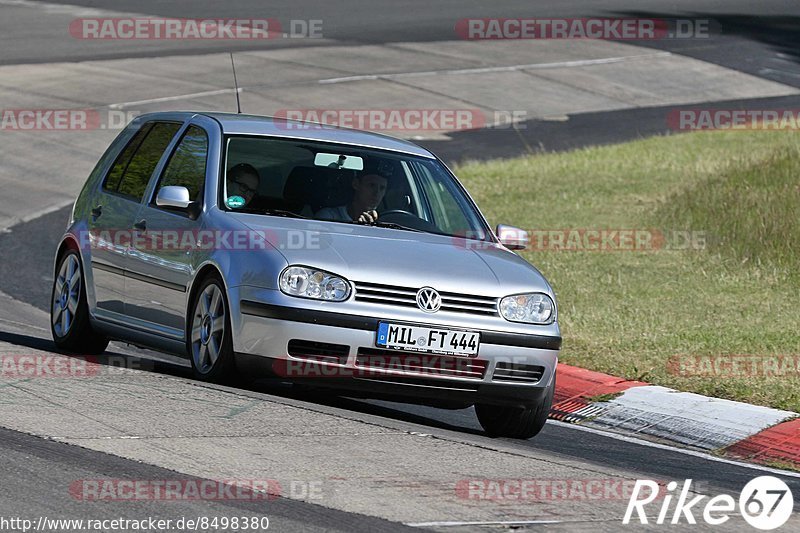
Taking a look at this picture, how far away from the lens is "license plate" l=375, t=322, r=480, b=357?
8070 mm

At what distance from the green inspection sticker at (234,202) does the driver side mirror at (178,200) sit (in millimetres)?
177

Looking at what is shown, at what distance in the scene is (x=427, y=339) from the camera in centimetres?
812

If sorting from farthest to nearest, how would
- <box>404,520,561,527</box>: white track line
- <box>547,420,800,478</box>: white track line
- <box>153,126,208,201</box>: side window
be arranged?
<box>153,126,208,201</box>: side window → <box>547,420,800,478</box>: white track line → <box>404,520,561,527</box>: white track line

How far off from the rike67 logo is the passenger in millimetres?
2999

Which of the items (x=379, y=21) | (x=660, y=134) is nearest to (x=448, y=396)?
(x=660, y=134)

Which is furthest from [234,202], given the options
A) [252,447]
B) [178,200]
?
[252,447]

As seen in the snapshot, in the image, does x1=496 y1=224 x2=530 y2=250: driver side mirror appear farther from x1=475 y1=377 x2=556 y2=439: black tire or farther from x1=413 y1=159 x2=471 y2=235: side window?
x1=475 y1=377 x2=556 y2=439: black tire

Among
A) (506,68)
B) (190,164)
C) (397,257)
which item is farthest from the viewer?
(506,68)

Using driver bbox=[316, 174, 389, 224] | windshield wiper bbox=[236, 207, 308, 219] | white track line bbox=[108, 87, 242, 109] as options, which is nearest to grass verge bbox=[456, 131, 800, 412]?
driver bbox=[316, 174, 389, 224]

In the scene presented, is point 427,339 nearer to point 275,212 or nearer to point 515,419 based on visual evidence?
point 515,419

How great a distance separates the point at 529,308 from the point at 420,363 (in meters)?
0.72

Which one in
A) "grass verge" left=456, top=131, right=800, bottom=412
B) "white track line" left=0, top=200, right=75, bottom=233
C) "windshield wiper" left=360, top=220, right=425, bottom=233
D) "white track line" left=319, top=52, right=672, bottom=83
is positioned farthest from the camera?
"white track line" left=319, top=52, right=672, bottom=83

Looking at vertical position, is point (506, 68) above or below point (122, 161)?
below

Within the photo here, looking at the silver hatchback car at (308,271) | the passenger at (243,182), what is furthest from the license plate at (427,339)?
the passenger at (243,182)
